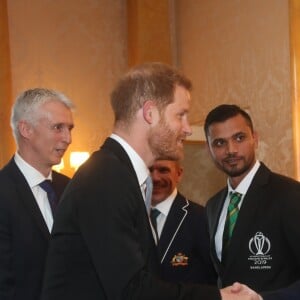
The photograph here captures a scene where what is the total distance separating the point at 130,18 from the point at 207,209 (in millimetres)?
3784

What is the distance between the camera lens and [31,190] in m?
2.23

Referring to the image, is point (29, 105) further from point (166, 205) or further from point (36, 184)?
point (166, 205)

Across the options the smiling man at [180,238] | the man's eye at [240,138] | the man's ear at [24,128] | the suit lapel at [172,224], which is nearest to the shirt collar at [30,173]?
the man's ear at [24,128]

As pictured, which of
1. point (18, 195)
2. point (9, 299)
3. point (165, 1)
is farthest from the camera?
point (165, 1)

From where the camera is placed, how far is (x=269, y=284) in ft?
7.00

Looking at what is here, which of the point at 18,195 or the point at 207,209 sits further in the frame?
the point at 207,209

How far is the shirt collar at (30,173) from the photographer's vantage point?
2272 millimetres

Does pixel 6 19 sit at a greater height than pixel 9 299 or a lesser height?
greater

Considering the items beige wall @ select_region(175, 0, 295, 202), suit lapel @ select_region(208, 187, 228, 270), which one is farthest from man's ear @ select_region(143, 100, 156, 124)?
beige wall @ select_region(175, 0, 295, 202)

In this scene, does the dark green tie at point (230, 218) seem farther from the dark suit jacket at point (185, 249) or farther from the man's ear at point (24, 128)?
the man's ear at point (24, 128)

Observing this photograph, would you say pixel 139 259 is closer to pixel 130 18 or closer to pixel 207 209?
pixel 207 209

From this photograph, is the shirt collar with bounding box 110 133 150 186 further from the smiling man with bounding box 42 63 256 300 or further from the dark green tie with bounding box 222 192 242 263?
the dark green tie with bounding box 222 192 242 263

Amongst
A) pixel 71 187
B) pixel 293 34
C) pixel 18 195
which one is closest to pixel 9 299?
pixel 18 195

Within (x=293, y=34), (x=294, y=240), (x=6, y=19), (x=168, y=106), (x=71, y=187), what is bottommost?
(x=294, y=240)
